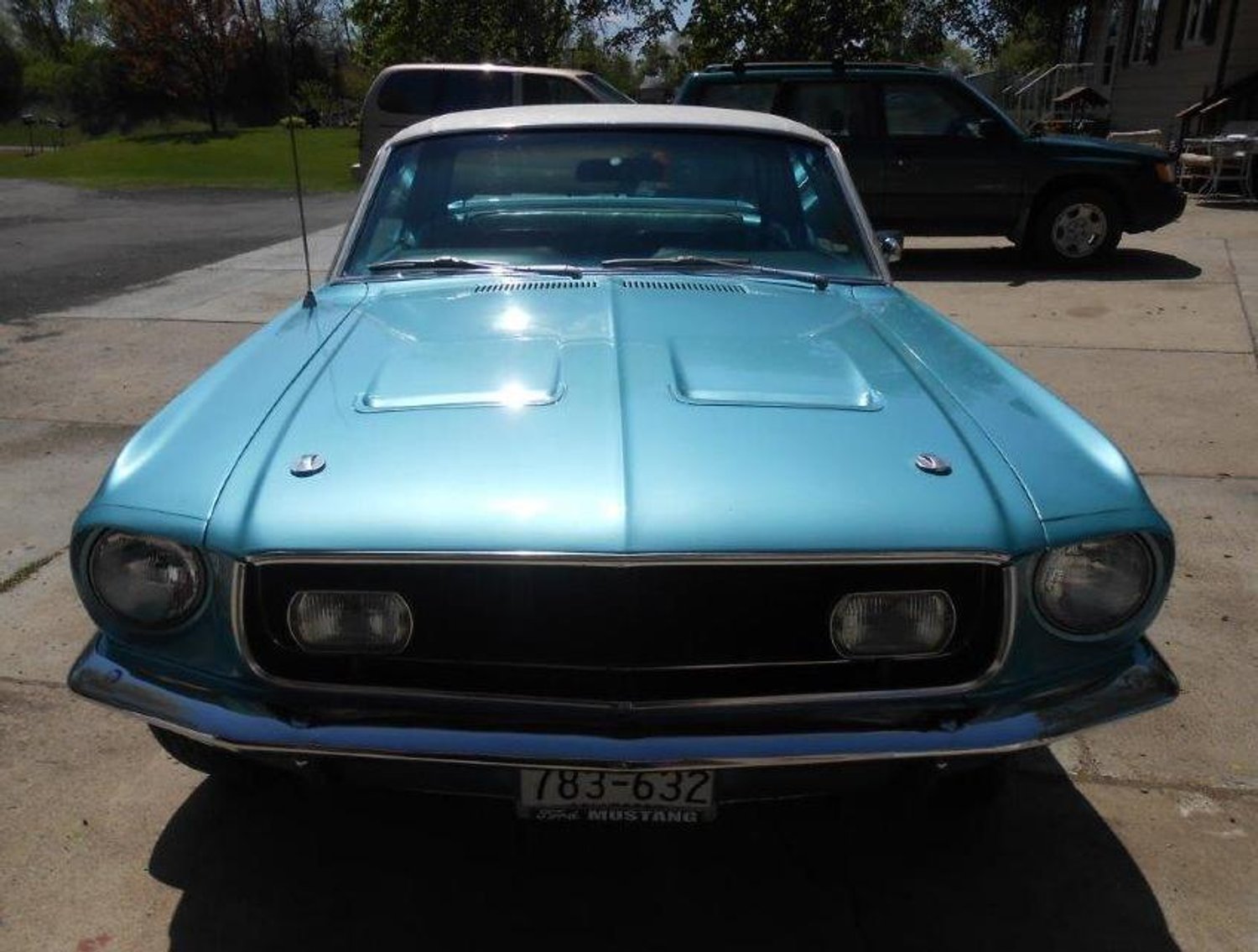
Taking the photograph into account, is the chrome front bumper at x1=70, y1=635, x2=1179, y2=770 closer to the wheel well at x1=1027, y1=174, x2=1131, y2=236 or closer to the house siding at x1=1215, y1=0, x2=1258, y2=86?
the wheel well at x1=1027, y1=174, x2=1131, y2=236

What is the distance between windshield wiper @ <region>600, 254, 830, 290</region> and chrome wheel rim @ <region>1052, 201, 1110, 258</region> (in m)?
7.49

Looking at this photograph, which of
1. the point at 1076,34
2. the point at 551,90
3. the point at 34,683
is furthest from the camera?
the point at 1076,34

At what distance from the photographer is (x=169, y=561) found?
7.02 ft

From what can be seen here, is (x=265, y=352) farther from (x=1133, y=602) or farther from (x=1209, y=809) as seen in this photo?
(x=1209, y=809)

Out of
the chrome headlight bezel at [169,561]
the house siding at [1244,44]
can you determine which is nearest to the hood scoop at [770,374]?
the chrome headlight bezel at [169,561]

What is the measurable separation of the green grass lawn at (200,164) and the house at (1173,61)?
12.8 meters

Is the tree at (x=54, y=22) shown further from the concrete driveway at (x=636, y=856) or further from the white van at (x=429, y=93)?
the concrete driveway at (x=636, y=856)

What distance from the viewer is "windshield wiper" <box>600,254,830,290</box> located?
335 cm

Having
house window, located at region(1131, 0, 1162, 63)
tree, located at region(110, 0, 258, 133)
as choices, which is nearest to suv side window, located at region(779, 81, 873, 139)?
house window, located at region(1131, 0, 1162, 63)

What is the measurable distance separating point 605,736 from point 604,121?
2243 millimetres

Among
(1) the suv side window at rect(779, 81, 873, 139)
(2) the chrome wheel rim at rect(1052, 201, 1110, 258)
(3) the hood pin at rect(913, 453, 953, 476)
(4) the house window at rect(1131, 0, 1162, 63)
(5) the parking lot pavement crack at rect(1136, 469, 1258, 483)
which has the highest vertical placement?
(4) the house window at rect(1131, 0, 1162, 63)

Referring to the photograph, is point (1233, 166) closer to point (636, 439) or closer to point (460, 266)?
point (460, 266)

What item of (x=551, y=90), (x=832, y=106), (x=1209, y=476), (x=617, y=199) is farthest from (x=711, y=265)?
(x=551, y=90)

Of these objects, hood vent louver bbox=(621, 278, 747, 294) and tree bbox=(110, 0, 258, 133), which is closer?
hood vent louver bbox=(621, 278, 747, 294)
